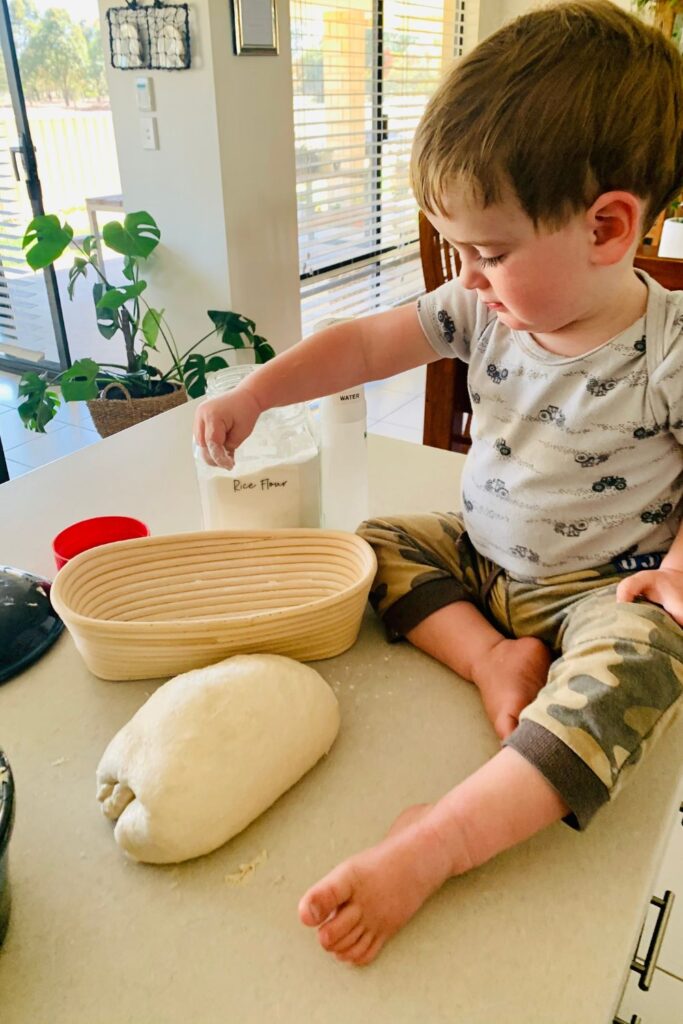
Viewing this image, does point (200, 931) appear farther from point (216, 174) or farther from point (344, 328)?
point (216, 174)

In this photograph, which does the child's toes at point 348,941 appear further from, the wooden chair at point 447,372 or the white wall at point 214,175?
the white wall at point 214,175

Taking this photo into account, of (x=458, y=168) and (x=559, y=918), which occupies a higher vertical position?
(x=458, y=168)

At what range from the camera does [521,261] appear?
55 cm

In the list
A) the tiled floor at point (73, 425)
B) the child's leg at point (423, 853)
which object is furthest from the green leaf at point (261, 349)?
the child's leg at point (423, 853)

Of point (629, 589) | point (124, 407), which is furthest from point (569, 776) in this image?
point (124, 407)

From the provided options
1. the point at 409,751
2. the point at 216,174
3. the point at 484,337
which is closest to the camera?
the point at 409,751

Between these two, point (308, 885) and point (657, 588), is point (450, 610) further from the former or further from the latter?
point (308, 885)

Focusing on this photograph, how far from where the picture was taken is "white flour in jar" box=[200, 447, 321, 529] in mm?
715

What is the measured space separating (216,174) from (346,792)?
1.84 meters

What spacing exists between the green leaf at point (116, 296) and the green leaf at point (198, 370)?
219 millimetres

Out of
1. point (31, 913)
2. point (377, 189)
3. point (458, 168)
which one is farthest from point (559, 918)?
point (377, 189)

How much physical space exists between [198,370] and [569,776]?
Answer: 1.72 m

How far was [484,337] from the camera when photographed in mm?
722

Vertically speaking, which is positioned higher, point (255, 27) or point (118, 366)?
point (255, 27)
